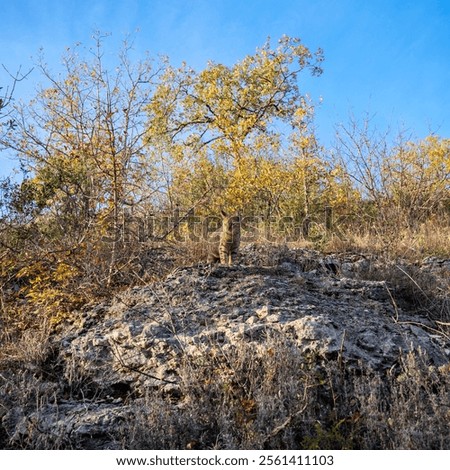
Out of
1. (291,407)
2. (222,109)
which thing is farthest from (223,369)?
(222,109)

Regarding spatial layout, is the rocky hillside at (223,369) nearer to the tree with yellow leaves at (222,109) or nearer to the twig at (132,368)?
the twig at (132,368)

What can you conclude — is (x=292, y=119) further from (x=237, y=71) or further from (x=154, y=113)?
(x=154, y=113)

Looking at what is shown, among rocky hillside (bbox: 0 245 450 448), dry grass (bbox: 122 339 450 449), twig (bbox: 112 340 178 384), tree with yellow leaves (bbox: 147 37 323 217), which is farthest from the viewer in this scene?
tree with yellow leaves (bbox: 147 37 323 217)

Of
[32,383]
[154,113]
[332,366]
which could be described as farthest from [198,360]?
[154,113]

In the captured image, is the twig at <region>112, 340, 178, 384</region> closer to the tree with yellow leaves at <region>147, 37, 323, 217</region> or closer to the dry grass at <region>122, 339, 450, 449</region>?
the dry grass at <region>122, 339, 450, 449</region>

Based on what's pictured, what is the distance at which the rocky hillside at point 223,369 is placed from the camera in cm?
296

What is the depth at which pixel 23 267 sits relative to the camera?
5.45 meters

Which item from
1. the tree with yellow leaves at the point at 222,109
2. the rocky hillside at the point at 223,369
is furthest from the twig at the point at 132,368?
the tree with yellow leaves at the point at 222,109

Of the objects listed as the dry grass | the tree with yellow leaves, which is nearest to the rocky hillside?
the dry grass

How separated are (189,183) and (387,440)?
40.0ft

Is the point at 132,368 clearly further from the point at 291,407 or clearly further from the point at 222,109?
the point at 222,109

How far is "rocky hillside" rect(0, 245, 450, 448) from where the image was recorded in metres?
2.96

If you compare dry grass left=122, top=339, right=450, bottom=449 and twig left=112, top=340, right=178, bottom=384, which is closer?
dry grass left=122, top=339, right=450, bottom=449

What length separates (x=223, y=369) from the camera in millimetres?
3432
